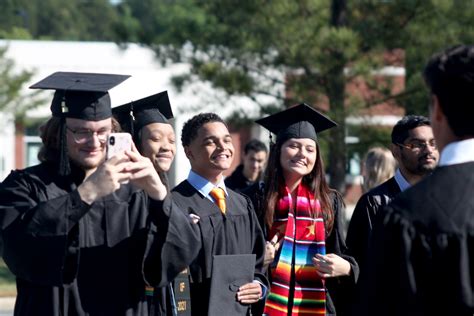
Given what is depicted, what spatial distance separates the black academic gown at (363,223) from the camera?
6.16m

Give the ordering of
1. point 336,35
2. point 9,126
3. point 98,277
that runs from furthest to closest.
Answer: point 9,126 < point 336,35 < point 98,277

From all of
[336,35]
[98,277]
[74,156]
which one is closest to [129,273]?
[98,277]

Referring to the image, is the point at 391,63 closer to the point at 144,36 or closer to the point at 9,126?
the point at 144,36

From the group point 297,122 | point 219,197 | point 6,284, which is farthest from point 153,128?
point 6,284

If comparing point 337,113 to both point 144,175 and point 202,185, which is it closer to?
point 202,185

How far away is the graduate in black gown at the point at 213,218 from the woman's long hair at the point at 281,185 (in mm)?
284

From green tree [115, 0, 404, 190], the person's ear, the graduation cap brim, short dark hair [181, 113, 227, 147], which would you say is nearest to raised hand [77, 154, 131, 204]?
the graduation cap brim

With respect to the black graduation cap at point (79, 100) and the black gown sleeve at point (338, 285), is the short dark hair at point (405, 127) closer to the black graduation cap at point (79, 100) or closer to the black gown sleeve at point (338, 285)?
the black gown sleeve at point (338, 285)

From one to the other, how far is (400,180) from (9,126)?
20350mm

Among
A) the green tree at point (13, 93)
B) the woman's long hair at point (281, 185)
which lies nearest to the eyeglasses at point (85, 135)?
the woman's long hair at point (281, 185)

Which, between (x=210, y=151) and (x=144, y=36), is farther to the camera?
(x=144, y=36)

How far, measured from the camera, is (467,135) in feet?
11.0

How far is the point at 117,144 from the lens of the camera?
4.28 meters

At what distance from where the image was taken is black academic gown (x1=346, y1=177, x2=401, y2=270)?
6160 millimetres
